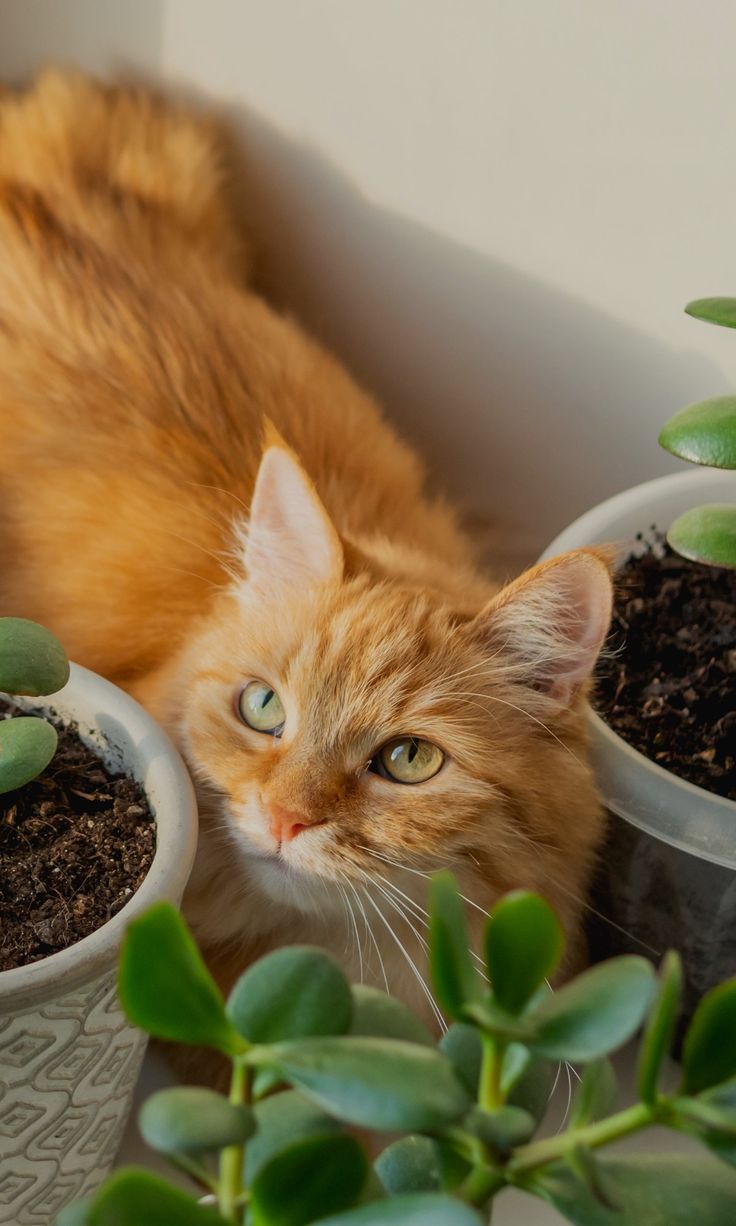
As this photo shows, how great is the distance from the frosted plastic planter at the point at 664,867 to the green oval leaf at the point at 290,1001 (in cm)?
63

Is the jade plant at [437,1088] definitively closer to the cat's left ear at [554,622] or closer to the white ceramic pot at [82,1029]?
the white ceramic pot at [82,1029]

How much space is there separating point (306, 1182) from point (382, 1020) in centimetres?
8

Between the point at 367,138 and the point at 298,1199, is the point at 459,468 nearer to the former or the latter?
the point at 367,138

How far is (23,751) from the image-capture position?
0.80 m

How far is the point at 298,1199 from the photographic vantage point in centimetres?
53

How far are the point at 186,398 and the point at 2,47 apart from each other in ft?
2.70

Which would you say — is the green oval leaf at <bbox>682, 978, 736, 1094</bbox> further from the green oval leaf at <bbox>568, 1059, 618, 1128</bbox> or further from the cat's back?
the cat's back

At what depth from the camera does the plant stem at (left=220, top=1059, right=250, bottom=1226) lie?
0.53 m

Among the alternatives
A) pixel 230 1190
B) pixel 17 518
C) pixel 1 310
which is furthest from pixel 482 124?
pixel 230 1190

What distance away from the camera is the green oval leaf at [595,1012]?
1.59ft

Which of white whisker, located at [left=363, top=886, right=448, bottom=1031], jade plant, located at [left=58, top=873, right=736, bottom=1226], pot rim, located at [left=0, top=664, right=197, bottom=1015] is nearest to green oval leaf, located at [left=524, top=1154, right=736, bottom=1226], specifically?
jade plant, located at [left=58, top=873, right=736, bottom=1226]

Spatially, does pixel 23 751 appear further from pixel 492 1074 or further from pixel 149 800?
pixel 492 1074

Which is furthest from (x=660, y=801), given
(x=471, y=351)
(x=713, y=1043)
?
(x=471, y=351)

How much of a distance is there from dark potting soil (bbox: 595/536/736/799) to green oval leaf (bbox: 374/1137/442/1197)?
583 millimetres
